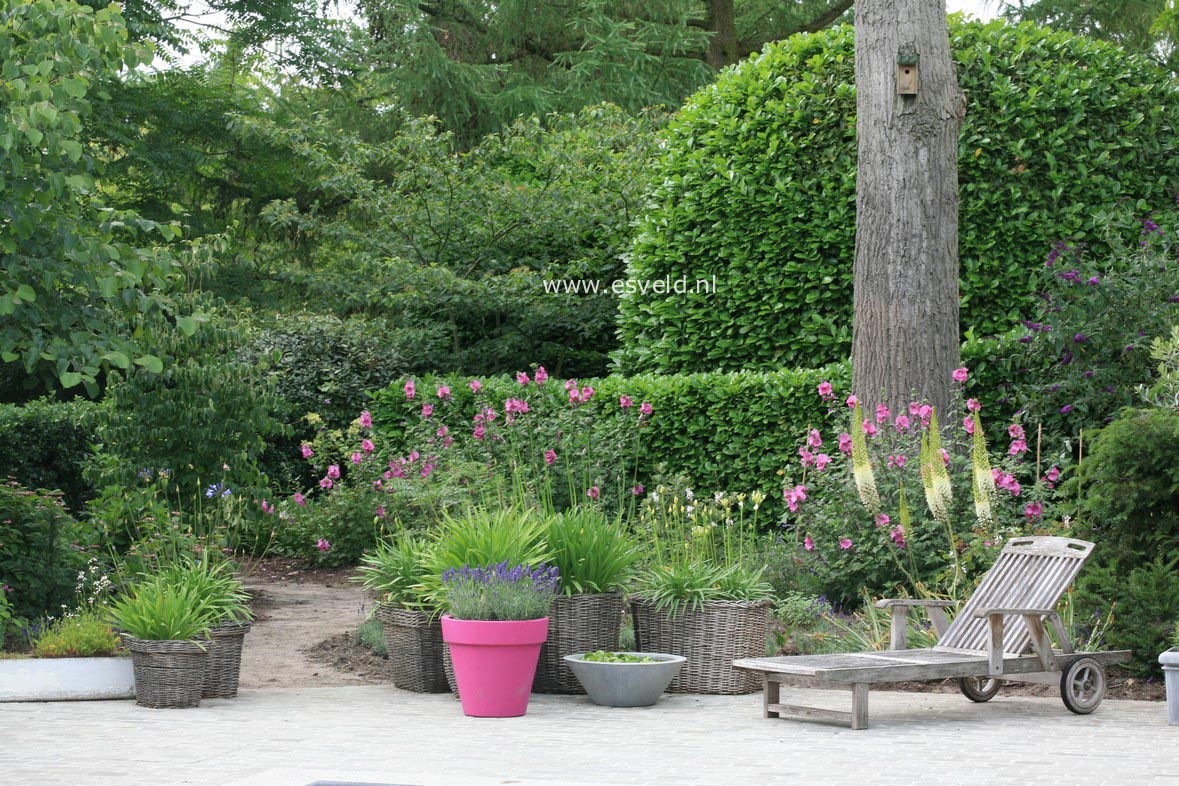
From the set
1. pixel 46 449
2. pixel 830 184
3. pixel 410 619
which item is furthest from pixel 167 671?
pixel 46 449

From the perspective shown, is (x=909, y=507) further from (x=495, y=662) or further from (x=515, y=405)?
(x=515, y=405)

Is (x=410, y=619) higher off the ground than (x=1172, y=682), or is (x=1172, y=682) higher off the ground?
(x=410, y=619)

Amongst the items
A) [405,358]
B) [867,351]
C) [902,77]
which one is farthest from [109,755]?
[405,358]

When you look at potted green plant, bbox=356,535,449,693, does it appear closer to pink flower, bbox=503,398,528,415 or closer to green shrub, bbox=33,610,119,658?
green shrub, bbox=33,610,119,658

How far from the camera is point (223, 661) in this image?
6816 mm

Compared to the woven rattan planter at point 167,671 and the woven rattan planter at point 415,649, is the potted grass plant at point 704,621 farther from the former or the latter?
the woven rattan planter at point 167,671

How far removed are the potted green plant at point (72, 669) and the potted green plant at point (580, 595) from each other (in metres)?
2.25

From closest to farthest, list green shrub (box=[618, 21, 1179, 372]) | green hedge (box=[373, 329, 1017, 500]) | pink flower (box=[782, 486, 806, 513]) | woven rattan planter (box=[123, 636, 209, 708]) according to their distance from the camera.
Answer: woven rattan planter (box=[123, 636, 209, 708]) → pink flower (box=[782, 486, 806, 513]) → green hedge (box=[373, 329, 1017, 500]) → green shrub (box=[618, 21, 1179, 372])

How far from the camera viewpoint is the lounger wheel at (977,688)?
6.68m

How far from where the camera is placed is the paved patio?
4789mm

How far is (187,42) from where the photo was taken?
18.8 m

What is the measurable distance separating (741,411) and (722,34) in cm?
1198

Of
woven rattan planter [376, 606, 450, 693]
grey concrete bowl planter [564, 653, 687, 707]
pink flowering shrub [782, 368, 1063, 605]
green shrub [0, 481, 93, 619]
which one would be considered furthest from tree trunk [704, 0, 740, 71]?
grey concrete bowl planter [564, 653, 687, 707]

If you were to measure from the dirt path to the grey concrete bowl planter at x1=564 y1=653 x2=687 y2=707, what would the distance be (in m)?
1.53
